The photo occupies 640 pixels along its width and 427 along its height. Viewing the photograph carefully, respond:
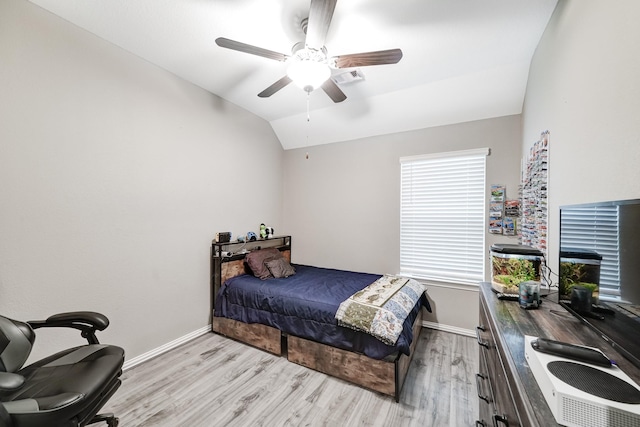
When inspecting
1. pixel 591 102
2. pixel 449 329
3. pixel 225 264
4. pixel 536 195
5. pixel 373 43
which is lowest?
pixel 449 329

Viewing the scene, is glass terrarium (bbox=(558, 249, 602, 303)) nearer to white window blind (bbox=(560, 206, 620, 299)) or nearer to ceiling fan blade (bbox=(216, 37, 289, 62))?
white window blind (bbox=(560, 206, 620, 299))

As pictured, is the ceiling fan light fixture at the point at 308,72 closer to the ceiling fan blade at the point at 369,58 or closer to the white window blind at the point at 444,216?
the ceiling fan blade at the point at 369,58

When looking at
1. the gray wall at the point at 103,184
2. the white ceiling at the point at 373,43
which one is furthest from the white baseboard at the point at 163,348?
the white ceiling at the point at 373,43

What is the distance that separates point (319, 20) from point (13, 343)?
244cm

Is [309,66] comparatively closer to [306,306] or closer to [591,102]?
[591,102]

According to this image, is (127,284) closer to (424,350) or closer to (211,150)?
(211,150)

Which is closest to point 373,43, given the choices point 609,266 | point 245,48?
point 245,48

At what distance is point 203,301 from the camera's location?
9.56ft

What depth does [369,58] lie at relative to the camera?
5.68 feet

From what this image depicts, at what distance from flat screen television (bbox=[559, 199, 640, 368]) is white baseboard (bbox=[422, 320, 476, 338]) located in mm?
2142

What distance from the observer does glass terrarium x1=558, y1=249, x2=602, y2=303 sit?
0.91 m

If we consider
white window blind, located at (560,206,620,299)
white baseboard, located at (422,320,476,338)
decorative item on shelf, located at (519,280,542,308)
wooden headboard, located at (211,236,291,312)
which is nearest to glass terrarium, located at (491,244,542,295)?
decorative item on shelf, located at (519,280,542,308)

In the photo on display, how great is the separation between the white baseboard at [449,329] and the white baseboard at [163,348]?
2697 mm

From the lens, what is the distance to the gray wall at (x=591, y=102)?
0.89m
